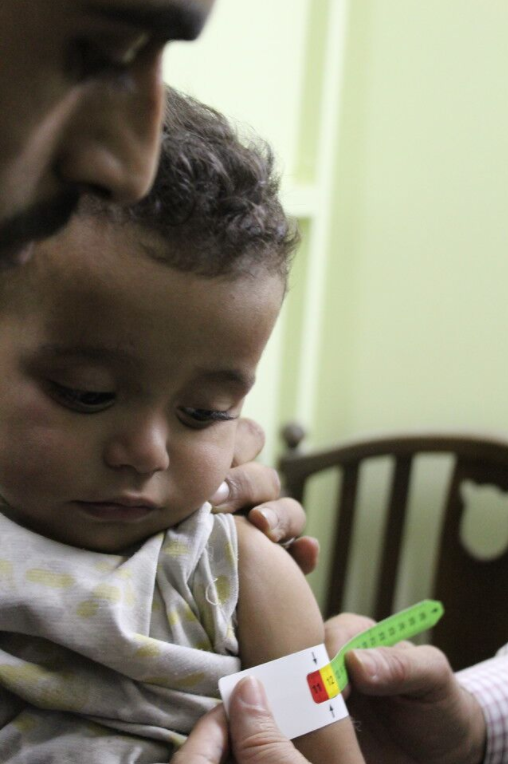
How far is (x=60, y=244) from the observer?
726mm

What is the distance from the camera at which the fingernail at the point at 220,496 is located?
0.92 metres

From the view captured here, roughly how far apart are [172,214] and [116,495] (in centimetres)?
22

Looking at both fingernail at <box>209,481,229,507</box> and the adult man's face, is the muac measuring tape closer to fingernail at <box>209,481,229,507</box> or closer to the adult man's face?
fingernail at <box>209,481,229,507</box>

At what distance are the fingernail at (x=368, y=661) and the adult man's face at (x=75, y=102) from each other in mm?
624

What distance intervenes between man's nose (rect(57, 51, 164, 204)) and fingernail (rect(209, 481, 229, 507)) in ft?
1.47

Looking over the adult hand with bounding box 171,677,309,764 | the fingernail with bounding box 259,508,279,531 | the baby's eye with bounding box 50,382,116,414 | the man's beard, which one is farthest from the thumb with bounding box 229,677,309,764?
→ the man's beard

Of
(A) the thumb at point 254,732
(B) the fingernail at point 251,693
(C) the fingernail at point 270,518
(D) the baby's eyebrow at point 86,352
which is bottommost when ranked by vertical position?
(A) the thumb at point 254,732

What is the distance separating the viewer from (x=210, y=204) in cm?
76

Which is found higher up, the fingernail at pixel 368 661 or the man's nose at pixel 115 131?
the man's nose at pixel 115 131

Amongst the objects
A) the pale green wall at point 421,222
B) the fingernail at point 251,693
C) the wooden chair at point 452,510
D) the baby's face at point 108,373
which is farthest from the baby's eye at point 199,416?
the pale green wall at point 421,222

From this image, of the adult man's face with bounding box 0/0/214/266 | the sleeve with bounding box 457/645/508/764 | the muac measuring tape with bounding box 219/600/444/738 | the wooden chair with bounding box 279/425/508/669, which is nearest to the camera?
the adult man's face with bounding box 0/0/214/266

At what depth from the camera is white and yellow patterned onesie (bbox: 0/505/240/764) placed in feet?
2.53

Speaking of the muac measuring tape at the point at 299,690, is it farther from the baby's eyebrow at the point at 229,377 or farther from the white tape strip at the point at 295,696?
the baby's eyebrow at the point at 229,377

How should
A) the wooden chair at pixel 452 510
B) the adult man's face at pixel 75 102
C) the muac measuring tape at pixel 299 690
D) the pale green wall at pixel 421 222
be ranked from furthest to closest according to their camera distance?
the pale green wall at pixel 421 222 < the wooden chair at pixel 452 510 < the muac measuring tape at pixel 299 690 < the adult man's face at pixel 75 102
